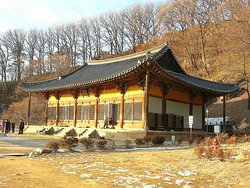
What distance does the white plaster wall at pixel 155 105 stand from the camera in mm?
21673

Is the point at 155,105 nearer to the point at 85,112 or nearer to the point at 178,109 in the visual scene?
the point at 178,109

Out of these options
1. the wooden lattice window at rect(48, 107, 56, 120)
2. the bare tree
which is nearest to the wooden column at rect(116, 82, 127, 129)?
the wooden lattice window at rect(48, 107, 56, 120)

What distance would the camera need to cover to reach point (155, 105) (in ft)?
72.6

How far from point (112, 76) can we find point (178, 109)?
686cm

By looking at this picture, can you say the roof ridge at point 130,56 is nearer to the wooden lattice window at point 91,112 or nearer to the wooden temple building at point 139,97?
the wooden temple building at point 139,97

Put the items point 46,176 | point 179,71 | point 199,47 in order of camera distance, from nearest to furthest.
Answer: point 46,176, point 179,71, point 199,47

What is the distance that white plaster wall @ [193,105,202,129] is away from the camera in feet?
86.1

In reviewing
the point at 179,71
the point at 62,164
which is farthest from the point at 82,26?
the point at 62,164

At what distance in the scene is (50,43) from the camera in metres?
78.8

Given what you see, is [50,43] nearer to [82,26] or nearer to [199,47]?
[82,26]

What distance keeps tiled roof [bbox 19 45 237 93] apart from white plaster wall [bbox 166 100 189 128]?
2191 millimetres

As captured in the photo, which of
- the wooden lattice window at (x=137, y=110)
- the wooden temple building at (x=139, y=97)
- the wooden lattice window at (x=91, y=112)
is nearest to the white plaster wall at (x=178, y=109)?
the wooden temple building at (x=139, y=97)

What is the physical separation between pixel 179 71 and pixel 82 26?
2075 inches

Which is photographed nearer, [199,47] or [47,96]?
[47,96]
